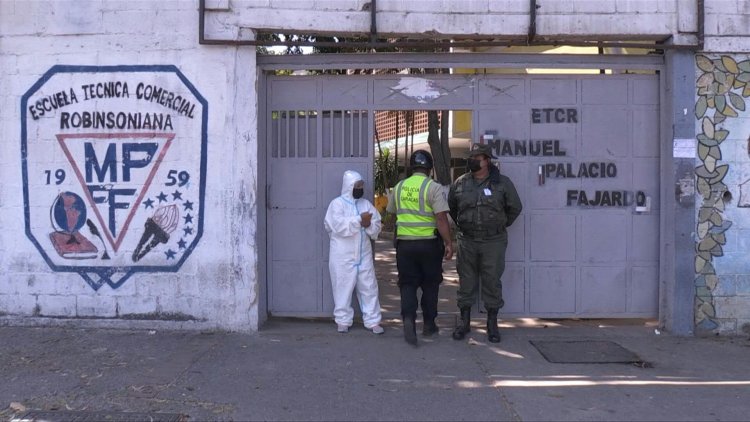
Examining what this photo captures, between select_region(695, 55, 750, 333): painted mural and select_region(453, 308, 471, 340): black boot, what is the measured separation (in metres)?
2.35

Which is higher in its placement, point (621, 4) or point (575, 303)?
point (621, 4)

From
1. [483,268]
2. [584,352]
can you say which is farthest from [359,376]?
[584,352]

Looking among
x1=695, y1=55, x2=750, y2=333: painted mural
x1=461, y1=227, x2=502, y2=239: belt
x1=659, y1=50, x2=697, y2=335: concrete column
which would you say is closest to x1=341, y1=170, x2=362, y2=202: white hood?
x1=461, y1=227, x2=502, y2=239: belt

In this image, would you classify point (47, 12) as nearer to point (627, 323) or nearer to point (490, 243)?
point (490, 243)

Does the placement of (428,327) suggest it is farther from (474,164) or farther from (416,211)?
(474,164)

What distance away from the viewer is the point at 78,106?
708 centimetres

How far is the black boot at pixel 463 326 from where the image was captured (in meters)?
6.87

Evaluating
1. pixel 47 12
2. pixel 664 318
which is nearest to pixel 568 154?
pixel 664 318

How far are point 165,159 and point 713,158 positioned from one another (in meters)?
5.60

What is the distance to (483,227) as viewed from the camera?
265 inches

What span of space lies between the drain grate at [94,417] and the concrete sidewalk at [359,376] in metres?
0.09

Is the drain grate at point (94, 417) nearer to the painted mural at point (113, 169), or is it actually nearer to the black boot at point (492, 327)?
the painted mural at point (113, 169)

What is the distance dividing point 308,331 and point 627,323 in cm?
352

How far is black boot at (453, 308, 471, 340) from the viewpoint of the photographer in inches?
270
